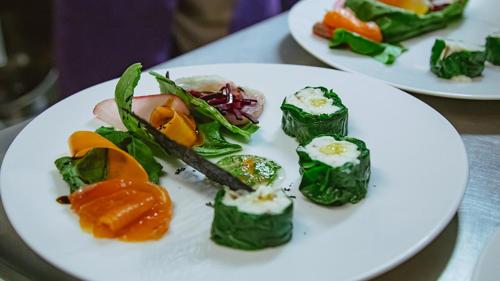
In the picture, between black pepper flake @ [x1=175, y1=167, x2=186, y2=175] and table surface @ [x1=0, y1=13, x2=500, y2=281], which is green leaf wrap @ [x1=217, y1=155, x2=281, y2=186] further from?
table surface @ [x1=0, y1=13, x2=500, y2=281]

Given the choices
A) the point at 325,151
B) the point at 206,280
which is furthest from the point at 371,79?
the point at 206,280

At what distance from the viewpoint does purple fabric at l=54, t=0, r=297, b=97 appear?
237 centimetres

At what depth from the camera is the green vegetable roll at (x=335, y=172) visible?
111 cm

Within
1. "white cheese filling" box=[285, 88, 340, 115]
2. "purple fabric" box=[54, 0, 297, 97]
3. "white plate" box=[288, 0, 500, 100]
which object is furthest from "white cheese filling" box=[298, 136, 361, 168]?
"purple fabric" box=[54, 0, 297, 97]

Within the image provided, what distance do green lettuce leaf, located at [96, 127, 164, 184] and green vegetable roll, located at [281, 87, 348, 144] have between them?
0.88ft

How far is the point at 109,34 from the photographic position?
7.92ft

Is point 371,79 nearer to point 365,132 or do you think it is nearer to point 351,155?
point 365,132

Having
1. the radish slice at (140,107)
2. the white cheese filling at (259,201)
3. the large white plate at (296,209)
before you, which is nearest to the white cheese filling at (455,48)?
the large white plate at (296,209)

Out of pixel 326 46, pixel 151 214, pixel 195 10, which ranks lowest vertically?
pixel 195 10

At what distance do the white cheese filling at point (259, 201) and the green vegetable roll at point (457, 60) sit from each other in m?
0.71

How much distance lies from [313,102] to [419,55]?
50 centimetres

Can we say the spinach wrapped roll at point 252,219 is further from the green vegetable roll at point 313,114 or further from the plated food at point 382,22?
→ the plated food at point 382,22

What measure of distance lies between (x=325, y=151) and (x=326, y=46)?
2.07ft

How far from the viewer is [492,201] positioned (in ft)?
4.04
